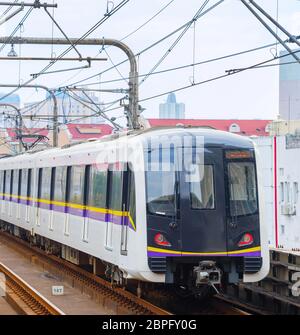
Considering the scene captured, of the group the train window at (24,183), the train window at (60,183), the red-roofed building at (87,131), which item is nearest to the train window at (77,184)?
the train window at (60,183)

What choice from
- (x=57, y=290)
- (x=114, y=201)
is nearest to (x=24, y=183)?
(x=57, y=290)

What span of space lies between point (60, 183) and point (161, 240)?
585cm

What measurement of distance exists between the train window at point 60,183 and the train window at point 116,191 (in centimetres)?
364

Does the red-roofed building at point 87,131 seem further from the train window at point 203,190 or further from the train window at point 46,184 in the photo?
the train window at point 203,190

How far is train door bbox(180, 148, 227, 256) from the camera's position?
38.6ft

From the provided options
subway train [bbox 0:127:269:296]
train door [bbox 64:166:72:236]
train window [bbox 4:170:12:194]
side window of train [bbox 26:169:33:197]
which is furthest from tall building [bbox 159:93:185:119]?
subway train [bbox 0:127:269:296]

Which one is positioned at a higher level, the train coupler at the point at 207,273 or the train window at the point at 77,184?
the train window at the point at 77,184

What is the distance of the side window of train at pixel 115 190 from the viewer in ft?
41.1

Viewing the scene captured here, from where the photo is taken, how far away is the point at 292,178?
5150 cm

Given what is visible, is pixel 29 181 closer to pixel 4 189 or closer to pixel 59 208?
pixel 59 208

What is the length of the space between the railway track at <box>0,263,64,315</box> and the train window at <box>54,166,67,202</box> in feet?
6.11

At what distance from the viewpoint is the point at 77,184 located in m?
15.5

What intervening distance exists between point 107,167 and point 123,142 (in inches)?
31.7

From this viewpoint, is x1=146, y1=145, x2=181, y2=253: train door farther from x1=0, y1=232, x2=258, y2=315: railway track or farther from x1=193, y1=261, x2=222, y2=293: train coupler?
x1=0, y1=232, x2=258, y2=315: railway track
